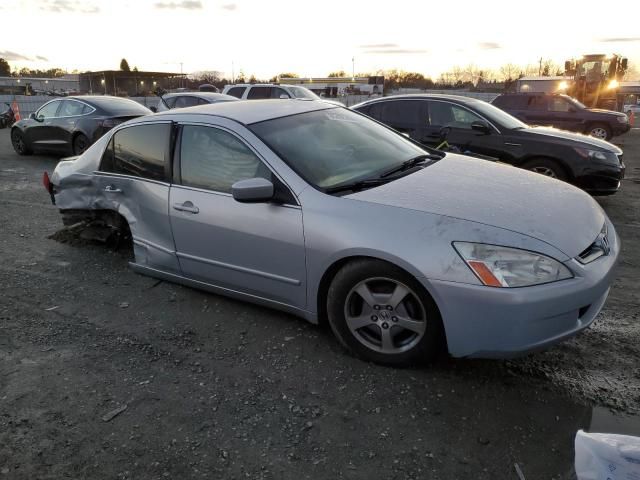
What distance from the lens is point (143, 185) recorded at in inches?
159

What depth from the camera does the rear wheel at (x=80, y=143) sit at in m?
10.3

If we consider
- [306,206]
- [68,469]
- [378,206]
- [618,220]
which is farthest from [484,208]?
[618,220]

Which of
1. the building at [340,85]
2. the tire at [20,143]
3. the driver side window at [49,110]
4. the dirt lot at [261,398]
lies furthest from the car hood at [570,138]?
the building at [340,85]

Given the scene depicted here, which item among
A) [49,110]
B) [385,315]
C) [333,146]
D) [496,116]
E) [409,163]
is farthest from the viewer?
[49,110]

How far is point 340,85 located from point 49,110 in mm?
38508

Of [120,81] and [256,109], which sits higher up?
[120,81]

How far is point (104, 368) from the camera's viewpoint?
3166mm

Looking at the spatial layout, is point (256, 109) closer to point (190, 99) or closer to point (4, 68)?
point (190, 99)

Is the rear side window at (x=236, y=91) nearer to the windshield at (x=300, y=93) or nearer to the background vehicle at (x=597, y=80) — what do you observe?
the windshield at (x=300, y=93)

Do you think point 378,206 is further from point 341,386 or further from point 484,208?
point 341,386

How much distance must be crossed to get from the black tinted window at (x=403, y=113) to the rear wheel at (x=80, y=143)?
6357 mm

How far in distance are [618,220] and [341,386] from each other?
518 centimetres

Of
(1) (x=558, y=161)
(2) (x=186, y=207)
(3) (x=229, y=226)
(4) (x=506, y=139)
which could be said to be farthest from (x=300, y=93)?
(3) (x=229, y=226)

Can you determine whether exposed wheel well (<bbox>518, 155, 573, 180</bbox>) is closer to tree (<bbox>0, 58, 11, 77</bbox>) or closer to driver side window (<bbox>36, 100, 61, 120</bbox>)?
driver side window (<bbox>36, 100, 61, 120</bbox>)
